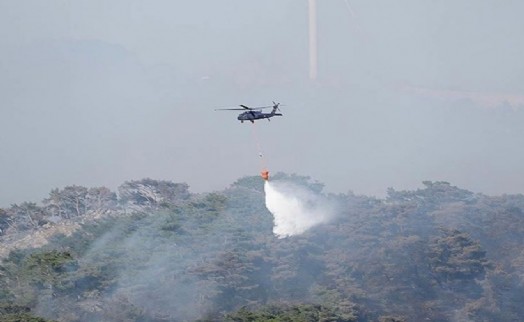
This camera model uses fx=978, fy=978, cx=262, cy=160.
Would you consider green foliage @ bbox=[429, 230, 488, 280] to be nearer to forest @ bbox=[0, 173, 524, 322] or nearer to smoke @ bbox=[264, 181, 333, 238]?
forest @ bbox=[0, 173, 524, 322]

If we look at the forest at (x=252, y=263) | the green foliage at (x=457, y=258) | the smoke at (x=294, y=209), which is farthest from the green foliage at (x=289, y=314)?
the smoke at (x=294, y=209)

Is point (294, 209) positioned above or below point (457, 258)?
above

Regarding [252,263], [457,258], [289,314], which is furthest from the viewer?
[457,258]

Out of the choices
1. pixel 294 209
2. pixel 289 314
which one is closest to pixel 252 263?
pixel 294 209

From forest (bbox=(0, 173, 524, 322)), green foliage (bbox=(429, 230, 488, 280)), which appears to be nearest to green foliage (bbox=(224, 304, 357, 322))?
forest (bbox=(0, 173, 524, 322))

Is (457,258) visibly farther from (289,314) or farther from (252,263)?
(289,314)

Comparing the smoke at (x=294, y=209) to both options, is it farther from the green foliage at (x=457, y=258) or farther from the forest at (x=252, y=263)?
the green foliage at (x=457, y=258)

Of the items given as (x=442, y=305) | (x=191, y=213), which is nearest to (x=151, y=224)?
(x=191, y=213)
